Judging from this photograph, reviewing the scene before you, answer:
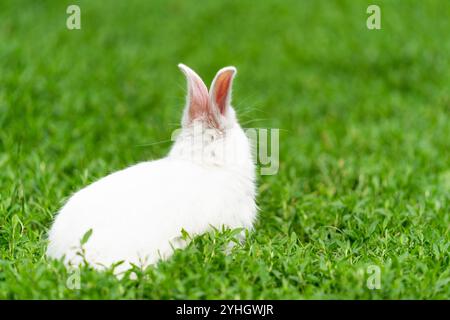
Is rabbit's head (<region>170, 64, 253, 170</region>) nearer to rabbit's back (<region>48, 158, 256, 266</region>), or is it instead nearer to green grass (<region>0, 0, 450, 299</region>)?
rabbit's back (<region>48, 158, 256, 266</region>)

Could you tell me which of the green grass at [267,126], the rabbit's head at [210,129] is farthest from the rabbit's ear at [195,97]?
the green grass at [267,126]

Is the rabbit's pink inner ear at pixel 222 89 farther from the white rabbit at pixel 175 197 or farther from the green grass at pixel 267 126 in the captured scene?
the green grass at pixel 267 126

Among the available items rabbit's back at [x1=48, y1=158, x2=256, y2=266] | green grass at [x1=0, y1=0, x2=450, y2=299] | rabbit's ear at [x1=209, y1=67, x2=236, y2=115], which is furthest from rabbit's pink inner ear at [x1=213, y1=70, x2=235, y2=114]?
green grass at [x1=0, y1=0, x2=450, y2=299]

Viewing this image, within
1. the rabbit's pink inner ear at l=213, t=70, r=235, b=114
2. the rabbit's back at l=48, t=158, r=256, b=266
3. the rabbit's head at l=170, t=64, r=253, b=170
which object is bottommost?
the rabbit's back at l=48, t=158, r=256, b=266

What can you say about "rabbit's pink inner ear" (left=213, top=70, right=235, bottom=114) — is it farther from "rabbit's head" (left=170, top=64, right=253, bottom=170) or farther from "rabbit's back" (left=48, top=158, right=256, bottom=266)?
"rabbit's back" (left=48, top=158, right=256, bottom=266)

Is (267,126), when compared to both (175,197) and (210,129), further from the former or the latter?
(175,197)

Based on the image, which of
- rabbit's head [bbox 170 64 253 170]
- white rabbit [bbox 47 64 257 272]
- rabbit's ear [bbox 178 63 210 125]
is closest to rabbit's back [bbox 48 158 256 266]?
white rabbit [bbox 47 64 257 272]

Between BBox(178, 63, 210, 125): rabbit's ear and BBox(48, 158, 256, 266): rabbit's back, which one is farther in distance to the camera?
BBox(178, 63, 210, 125): rabbit's ear

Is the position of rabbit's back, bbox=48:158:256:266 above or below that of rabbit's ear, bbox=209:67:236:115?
below
